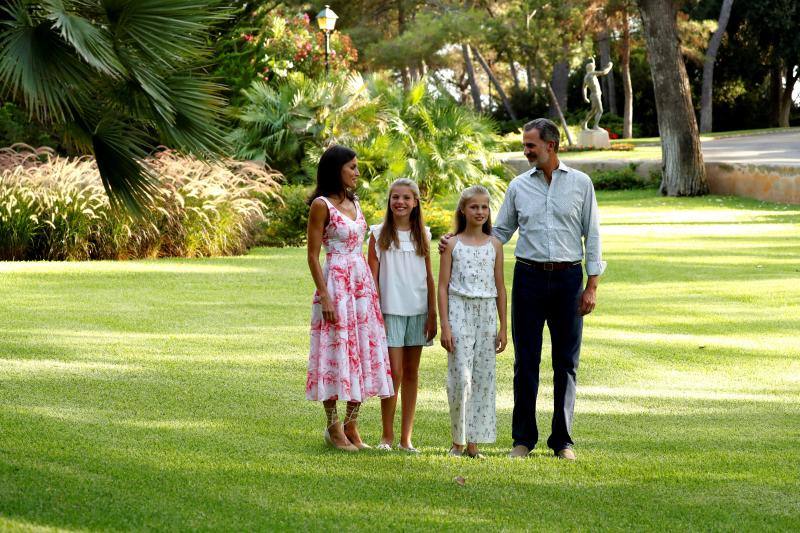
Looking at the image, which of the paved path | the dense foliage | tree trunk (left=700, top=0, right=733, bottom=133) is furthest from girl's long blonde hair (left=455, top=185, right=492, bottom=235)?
tree trunk (left=700, top=0, right=733, bottom=133)

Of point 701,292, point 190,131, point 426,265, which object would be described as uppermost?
point 190,131

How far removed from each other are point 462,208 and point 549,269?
0.56 m

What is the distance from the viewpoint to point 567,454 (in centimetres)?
643

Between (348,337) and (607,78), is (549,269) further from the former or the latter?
(607,78)

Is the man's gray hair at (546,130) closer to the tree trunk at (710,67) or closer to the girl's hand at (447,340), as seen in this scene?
the girl's hand at (447,340)

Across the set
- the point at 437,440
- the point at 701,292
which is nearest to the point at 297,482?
the point at 437,440

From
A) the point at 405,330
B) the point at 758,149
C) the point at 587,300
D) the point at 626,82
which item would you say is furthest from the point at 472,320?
the point at 626,82

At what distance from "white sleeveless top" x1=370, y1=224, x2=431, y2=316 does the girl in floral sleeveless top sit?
0.09 meters

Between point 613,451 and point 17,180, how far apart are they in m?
11.4

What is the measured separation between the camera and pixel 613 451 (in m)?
6.71

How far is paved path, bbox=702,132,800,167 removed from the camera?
29375 millimetres

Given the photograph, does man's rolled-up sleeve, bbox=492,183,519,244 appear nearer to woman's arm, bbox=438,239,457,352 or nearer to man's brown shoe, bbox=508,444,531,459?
woman's arm, bbox=438,239,457,352

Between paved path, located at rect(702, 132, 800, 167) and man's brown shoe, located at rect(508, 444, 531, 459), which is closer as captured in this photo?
man's brown shoe, located at rect(508, 444, 531, 459)

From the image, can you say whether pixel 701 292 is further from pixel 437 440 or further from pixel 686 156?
pixel 686 156
